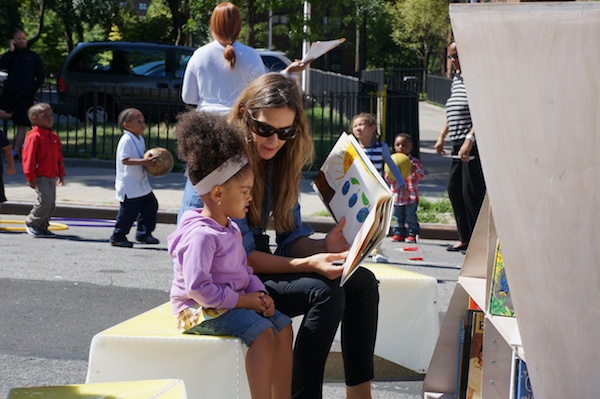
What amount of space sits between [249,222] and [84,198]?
7.93m

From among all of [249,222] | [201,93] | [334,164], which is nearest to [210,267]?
[249,222]

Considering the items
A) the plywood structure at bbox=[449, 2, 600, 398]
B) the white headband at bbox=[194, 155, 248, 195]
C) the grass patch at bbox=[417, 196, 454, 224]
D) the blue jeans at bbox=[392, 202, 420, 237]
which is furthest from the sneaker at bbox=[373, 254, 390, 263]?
the plywood structure at bbox=[449, 2, 600, 398]

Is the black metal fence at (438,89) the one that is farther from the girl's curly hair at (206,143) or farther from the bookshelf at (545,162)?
the bookshelf at (545,162)

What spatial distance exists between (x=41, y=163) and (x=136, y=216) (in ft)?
3.51

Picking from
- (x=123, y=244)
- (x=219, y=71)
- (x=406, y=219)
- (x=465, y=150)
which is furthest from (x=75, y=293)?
(x=406, y=219)

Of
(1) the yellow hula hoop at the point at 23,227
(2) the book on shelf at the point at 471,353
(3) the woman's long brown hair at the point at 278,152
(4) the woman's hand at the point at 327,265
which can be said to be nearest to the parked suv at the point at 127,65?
(1) the yellow hula hoop at the point at 23,227

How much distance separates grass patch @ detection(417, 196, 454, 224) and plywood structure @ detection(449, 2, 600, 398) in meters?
8.04

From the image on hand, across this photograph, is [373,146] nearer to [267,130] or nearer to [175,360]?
[267,130]

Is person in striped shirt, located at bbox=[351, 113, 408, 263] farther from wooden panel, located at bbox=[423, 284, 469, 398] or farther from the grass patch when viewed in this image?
wooden panel, located at bbox=[423, 284, 469, 398]

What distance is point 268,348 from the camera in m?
3.71

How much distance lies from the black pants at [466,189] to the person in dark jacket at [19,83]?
816 cm

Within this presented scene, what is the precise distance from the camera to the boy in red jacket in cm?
909

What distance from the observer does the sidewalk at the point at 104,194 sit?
1098 cm

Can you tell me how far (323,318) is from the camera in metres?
3.86
